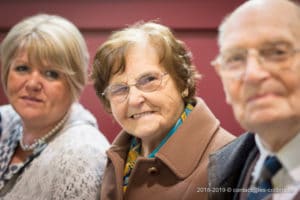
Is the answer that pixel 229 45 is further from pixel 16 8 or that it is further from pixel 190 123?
pixel 16 8

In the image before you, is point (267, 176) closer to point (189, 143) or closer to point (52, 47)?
point (189, 143)

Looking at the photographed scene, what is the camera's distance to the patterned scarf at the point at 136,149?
1.50 m

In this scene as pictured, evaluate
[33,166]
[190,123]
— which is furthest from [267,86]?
[33,166]

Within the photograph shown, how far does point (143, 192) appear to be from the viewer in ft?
4.77

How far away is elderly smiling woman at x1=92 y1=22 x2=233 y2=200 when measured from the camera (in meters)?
1.42

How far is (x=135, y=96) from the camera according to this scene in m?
1.45

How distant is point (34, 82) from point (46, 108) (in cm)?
11

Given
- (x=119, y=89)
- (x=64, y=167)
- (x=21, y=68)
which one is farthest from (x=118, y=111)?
(x=21, y=68)

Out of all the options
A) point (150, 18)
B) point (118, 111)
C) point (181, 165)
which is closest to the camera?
point (181, 165)

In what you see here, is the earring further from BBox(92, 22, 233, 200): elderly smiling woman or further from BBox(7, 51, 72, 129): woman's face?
BBox(7, 51, 72, 129): woman's face

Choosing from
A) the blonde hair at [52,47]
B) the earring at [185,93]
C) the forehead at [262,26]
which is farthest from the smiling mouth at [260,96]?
the blonde hair at [52,47]

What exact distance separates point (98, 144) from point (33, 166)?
27 centimetres

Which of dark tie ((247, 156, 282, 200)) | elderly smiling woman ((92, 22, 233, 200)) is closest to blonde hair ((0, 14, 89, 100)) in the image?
elderly smiling woman ((92, 22, 233, 200))

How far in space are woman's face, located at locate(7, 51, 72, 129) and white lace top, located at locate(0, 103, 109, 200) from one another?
0.10m
